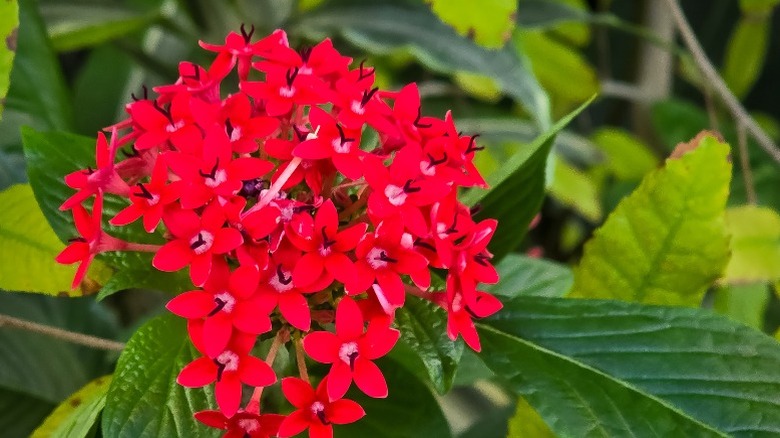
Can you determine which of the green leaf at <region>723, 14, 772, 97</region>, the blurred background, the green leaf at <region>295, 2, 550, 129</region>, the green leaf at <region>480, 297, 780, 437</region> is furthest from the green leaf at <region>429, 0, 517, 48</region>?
the green leaf at <region>723, 14, 772, 97</region>

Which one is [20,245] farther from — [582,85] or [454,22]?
[582,85]

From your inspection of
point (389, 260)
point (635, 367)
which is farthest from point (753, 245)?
point (389, 260)

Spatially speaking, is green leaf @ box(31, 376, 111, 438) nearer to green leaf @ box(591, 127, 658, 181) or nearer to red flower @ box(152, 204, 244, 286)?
red flower @ box(152, 204, 244, 286)

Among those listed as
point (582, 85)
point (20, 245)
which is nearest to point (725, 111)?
point (582, 85)

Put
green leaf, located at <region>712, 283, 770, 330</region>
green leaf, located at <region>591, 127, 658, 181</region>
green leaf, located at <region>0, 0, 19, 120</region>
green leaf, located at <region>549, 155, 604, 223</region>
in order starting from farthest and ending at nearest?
green leaf, located at <region>591, 127, 658, 181</region> < green leaf, located at <region>549, 155, 604, 223</region> < green leaf, located at <region>712, 283, 770, 330</region> < green leaf, located at <region>0, 0, 19, 120</region>

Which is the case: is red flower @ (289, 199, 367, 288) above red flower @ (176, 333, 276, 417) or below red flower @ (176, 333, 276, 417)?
above

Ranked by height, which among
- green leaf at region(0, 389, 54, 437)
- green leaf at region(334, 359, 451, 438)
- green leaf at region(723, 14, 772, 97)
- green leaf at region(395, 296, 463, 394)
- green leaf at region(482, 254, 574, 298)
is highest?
green leaf at region(395, 296, 463, 394)
